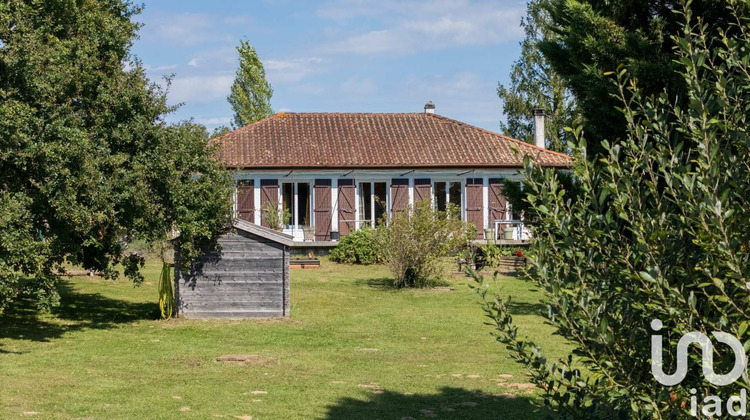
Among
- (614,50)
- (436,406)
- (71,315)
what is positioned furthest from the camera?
(71,315)

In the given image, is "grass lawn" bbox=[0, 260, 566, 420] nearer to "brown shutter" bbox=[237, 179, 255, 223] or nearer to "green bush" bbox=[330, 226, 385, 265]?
"green bush" bbox=[330, 226, 385, 265]

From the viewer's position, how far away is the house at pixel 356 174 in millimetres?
32125

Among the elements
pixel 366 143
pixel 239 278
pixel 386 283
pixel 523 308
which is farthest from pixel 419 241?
pixel 366 143

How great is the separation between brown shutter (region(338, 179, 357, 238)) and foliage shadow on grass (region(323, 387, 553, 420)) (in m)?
22.1

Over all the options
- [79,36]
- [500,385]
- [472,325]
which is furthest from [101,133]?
[500,385]

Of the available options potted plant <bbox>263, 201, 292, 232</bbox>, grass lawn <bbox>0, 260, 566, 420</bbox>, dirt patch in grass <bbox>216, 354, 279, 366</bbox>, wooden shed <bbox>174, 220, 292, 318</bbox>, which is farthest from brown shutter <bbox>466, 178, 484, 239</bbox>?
dirt patch in grass <bbox>216, 354, 279, 366</bbox>

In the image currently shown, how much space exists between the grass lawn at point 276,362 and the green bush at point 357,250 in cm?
812

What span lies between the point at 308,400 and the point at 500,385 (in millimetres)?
2761

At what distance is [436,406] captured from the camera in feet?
31.7

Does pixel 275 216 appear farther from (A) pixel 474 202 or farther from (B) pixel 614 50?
(B) pixel 614 50

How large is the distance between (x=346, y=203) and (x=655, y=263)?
28.9m

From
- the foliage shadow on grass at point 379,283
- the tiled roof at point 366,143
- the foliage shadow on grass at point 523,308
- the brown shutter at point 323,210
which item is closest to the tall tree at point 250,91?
the tiled roof at point 366,143

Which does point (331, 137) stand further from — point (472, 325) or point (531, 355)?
point (531, 355)

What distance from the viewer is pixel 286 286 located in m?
17.0
